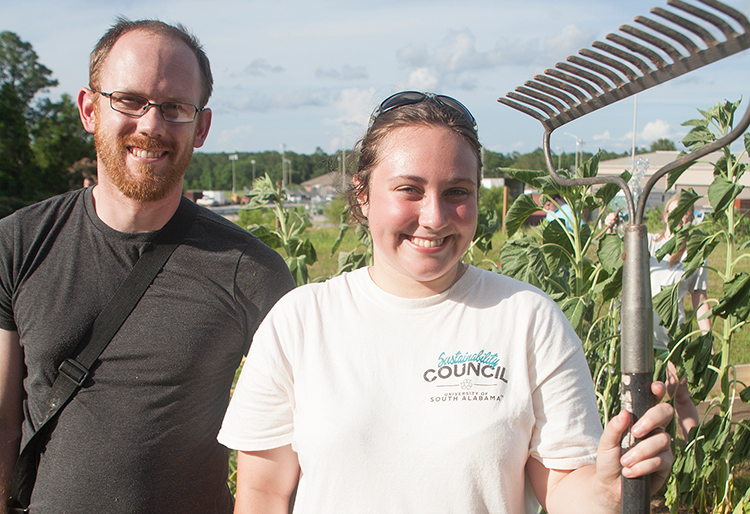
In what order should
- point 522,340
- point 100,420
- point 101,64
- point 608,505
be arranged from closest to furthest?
point 608,505
point 522,340
point 100,420
point 101,64

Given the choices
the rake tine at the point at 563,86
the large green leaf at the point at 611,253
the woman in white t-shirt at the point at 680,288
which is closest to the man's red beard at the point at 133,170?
the rake tine at the point at 563,86

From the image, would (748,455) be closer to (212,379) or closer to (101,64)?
(212,379)

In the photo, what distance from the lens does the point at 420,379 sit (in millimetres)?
1307

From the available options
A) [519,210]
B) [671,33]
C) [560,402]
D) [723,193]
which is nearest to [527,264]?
[519,210]

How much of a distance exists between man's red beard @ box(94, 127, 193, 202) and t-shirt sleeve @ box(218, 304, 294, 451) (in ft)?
2.18

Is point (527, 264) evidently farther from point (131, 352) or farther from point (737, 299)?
point (131, 352)

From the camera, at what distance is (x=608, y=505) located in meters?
1.15

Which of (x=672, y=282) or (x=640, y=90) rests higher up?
(x=640, y=90)

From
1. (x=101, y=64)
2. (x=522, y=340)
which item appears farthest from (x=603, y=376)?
(x=101, y=64)

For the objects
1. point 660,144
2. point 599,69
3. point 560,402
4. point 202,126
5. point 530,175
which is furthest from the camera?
point 660,144

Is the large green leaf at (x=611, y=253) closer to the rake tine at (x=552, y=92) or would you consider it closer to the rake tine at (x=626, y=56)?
the rake tine at (x=552, y=92)

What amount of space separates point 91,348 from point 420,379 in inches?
39.1

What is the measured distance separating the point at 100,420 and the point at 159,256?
49 cm

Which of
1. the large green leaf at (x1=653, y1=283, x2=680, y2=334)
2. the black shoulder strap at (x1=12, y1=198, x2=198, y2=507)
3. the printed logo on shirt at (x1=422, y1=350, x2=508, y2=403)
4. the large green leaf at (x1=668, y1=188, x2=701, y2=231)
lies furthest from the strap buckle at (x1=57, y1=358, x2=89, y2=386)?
the large green leaf at (x1=668, y1=188, x2=701, y2=231)
